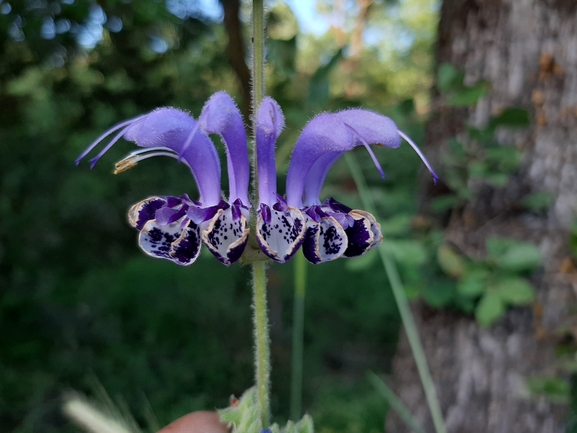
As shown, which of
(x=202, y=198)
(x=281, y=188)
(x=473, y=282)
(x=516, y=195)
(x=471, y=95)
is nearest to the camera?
(x=202, y=198)

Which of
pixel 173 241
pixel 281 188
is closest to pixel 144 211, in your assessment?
pixel 173 241

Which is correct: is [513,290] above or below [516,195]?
below

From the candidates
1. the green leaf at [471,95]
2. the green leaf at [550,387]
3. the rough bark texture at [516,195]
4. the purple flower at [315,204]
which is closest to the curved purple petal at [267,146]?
the purple flower at [315,204]

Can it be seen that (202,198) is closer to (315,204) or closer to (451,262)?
(315,204)

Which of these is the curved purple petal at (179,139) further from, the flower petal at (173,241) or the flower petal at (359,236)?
the flower petal at (359,236)

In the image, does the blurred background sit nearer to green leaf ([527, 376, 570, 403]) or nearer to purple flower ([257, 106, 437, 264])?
green leaf ([527, 376, 570, 403])

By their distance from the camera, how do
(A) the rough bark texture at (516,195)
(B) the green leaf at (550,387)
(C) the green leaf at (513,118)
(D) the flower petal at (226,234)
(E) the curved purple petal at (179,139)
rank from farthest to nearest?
(A) the rough bark texture at (516,195) → (B) the green leaf at (550,387) → (C) the green leaf at (513,118) → (E) the curved purple petal at (179,139) → (D) the flower petal at (226,234)

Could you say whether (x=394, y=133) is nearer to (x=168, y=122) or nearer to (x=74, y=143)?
(x=168, y=122)
